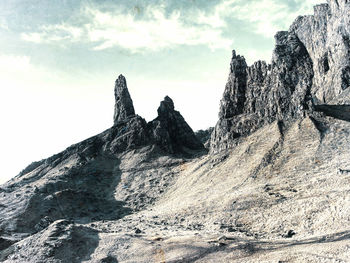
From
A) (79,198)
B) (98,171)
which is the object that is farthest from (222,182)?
(98,171)

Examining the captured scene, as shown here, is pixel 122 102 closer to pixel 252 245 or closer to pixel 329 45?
pixel 329 45

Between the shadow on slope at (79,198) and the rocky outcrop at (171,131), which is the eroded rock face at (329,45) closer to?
the rocky outcrop at (171,131)

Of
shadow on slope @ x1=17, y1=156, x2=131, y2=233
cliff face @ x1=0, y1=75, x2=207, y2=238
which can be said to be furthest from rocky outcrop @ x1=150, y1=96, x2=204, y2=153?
shadow on slope @ x1=17, y1=156, x2=131, y2=233

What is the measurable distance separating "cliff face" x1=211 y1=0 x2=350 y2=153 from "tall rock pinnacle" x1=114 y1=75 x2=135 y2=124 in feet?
152

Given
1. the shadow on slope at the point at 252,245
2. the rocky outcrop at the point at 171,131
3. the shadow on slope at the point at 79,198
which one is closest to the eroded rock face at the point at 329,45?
the rocky outcrop at the point at 171,131

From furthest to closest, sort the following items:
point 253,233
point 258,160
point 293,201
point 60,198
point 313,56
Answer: point 313,56 → point 60,198 → point 258,160 → point 293,201 → point 253,233

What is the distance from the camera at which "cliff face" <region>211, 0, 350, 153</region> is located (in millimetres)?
85056

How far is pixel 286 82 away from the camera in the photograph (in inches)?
3519

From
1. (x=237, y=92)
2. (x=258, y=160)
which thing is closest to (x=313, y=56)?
(x=237, y=92)

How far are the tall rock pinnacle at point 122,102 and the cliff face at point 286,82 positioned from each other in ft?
152

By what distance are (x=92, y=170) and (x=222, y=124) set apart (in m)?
48.1

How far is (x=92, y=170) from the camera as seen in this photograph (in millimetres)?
102438

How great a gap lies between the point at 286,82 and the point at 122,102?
71094 millimetres

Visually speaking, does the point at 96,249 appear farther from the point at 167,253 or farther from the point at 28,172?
the point at 28,172
